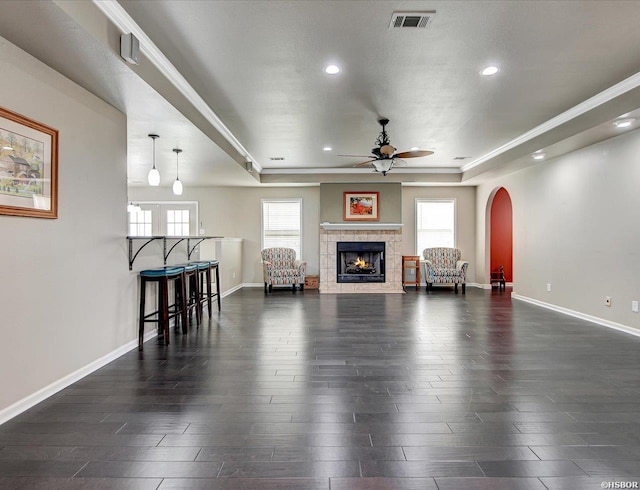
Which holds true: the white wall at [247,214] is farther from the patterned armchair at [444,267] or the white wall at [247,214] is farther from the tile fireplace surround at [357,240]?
the patterned armchair at [444,267]

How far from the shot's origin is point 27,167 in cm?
249

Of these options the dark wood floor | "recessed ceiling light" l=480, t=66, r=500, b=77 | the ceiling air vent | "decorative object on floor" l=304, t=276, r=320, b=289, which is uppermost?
"recessed ceiling light" l=480, t=66, r=500, b=77

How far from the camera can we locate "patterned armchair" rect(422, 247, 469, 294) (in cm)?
809

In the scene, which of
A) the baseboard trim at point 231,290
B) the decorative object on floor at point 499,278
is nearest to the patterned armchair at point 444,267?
the decorative object on floor at point 499,278

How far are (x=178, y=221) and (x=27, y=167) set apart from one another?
22.5 feet

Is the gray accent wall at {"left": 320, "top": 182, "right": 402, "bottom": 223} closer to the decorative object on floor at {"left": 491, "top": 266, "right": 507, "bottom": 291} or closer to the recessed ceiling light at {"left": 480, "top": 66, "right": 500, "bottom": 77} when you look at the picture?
the decorative object on floor at {"left": 491, "top": 266, "right": 507, "bottom": 291}

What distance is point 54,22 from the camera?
83.2 inches

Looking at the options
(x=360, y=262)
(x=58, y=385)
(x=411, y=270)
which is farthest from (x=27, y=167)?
(x=411, y=270)

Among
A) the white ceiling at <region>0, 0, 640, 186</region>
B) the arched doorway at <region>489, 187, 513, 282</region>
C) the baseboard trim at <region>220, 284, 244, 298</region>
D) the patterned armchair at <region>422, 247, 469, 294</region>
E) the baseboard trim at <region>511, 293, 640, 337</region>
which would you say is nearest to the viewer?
the white ceiling at <region>0, 0, 640, 186</region>

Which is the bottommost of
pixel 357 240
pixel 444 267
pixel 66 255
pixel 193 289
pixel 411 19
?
pixel 193 289

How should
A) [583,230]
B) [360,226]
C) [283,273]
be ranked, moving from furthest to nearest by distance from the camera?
[360,226], [283,273], [583,230]

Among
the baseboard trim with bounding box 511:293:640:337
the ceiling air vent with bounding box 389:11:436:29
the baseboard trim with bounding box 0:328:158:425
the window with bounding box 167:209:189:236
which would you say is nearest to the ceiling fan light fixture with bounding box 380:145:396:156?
the ceiling air vent with bounding box 389:11:436:29

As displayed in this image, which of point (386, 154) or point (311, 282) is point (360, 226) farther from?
point (386, 154)

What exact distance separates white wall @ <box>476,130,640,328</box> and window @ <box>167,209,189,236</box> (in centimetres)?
755
